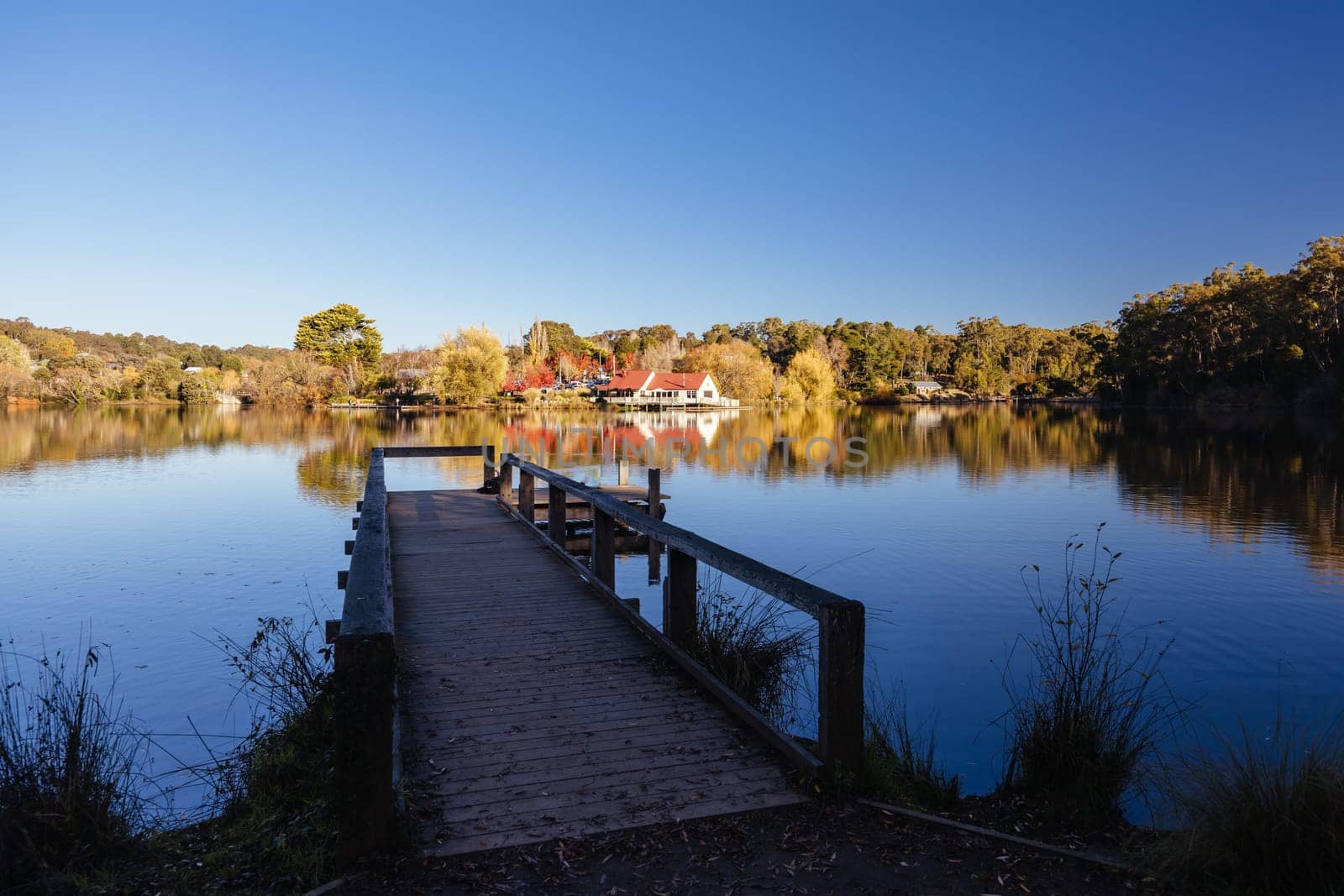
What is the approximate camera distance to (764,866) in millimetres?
2963

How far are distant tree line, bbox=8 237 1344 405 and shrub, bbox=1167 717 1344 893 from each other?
5956 cm

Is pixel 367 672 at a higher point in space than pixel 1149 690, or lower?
higher

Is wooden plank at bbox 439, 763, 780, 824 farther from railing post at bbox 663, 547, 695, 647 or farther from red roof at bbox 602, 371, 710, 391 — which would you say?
red roof at bbox 602, 371, 710, 391

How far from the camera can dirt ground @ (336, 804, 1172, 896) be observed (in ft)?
9.29

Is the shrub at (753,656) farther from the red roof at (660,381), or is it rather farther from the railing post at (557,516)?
the red roof at (660,381)

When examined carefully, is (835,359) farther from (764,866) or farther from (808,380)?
(764,866)

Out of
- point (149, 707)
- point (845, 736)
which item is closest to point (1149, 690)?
point (845, 736)

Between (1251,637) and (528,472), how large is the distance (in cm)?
841

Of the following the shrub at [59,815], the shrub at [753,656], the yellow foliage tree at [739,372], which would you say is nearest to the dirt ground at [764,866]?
the shrub at [59,815]

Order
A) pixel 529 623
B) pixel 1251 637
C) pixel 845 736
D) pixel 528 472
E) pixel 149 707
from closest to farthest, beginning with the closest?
pixel 845 736 < pixel 529 623 < pixel 149 707 < pixel 1251 637 < pixel 528 472

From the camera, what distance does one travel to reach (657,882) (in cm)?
286

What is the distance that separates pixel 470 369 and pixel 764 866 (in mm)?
72576

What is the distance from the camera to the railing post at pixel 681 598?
207 inches

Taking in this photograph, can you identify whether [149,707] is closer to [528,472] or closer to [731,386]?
[528,472]
